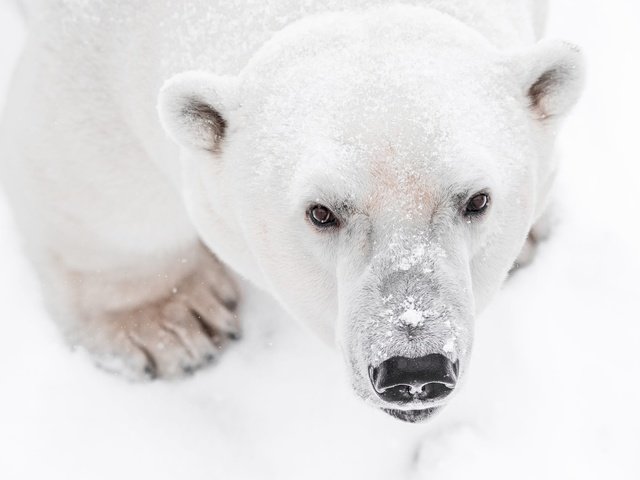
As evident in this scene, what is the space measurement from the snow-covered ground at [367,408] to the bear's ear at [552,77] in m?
1.20

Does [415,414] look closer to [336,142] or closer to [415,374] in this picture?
[415,374]

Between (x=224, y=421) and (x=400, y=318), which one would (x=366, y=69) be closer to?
(x=400, y=318)

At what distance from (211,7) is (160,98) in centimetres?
43

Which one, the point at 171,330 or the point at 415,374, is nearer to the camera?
the point at 415,374

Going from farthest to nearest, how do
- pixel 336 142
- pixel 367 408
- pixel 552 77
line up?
pixel 367 408 < pixel 552 77 < pixel 336 142

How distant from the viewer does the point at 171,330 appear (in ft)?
10.9

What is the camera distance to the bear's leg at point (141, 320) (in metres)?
3.25

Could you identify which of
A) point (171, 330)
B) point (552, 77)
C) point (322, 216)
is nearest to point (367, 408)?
point (171, 330)

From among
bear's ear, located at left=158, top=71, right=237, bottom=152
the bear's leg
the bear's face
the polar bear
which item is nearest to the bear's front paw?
the bear's leg

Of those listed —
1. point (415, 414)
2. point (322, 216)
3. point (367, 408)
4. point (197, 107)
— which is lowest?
point (367, 408)

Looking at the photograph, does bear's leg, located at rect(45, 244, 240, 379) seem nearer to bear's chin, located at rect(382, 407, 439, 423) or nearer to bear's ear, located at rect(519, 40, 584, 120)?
bear's chin, located at rect(382, 407, 439, 423)

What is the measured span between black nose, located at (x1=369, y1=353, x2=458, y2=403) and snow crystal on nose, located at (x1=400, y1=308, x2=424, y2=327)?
0.23 ft

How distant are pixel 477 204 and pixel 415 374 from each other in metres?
0.41

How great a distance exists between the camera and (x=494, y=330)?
316cm
